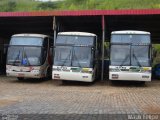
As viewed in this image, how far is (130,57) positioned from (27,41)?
6639 mm

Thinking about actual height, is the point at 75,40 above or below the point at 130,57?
above

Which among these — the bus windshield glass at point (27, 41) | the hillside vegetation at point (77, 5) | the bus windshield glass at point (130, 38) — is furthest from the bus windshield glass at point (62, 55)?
the hillside vegetation at point (77, 5)

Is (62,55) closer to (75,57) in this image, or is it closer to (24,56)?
(75,57)

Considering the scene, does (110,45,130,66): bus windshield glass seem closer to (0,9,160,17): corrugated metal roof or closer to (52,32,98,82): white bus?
(52,32,98,82): white bus

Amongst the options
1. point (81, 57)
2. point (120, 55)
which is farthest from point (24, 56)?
point (120, 55)

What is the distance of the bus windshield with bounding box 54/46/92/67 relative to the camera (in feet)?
74.6

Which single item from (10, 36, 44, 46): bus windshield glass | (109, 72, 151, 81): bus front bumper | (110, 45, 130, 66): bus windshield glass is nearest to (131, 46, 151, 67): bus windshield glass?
(110, 45, 130, 66): bus windshield glass

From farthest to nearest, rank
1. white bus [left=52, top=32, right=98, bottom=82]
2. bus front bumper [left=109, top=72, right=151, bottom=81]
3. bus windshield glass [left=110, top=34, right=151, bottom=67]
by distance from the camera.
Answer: white bus [left=52, top=32, right=98, bottom=82], bus windshield glass [left=110, top=34, right=151, bottom=67], bus front bumper [left=109, top=72, right=151, bottom=81]

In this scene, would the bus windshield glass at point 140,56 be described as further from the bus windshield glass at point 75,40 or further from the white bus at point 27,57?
the white bus at point 27,57

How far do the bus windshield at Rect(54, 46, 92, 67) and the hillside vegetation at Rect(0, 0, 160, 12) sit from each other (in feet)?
172

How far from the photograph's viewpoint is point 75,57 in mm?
22953

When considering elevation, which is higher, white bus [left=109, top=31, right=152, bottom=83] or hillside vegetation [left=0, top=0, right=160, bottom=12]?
hillside vegetation [left=0, top=0, right=160, bottom=12]

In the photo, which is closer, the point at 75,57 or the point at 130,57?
the point at 130,57

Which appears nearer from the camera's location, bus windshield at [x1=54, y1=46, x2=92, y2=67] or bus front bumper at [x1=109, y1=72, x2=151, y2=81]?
bus front bumper at [x1=109, y1=72, x2=151, y2=81]
